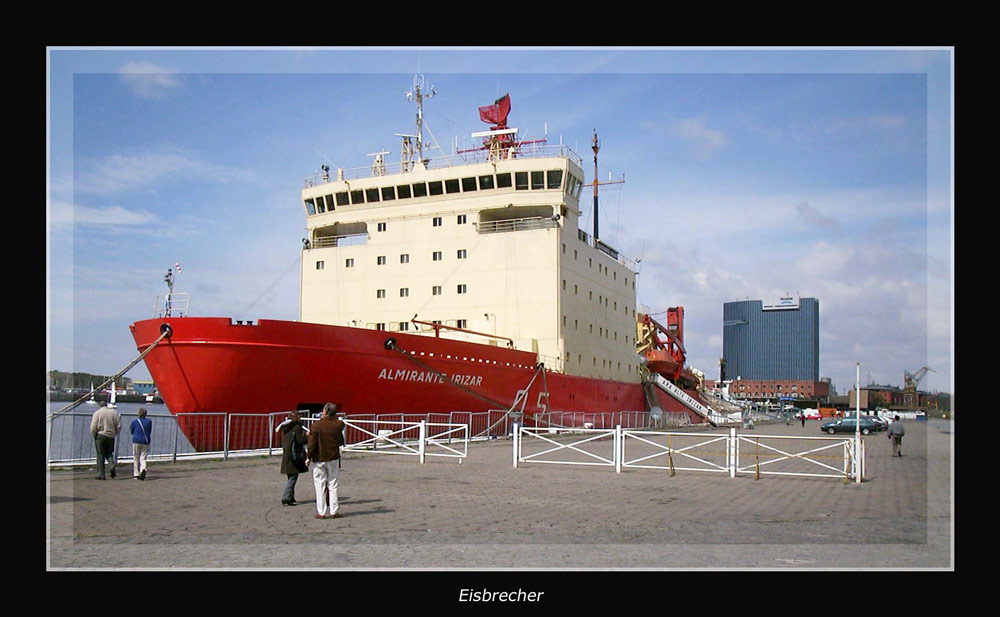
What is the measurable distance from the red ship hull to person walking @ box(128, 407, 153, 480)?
160 inches

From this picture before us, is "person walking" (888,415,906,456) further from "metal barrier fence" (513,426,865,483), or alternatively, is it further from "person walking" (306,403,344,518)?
"person walking" (306,403,344,518)

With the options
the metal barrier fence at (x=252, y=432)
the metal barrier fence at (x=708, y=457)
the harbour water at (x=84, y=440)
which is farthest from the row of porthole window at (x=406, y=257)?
the harbour water at (x=84, y=440)

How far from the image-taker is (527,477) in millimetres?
13086

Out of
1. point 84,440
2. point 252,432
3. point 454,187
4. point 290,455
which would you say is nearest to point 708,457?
point 252,432

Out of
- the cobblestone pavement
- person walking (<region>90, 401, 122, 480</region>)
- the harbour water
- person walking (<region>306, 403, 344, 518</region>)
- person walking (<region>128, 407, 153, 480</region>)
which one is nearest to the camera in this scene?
the cobblestone pavement

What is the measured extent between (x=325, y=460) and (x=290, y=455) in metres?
1.15

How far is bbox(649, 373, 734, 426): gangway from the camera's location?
41.1 m

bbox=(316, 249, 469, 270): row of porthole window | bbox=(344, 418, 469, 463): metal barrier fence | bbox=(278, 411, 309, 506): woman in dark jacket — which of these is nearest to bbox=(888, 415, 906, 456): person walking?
bbox=(344, 418, 469, 463): metal barrier fence

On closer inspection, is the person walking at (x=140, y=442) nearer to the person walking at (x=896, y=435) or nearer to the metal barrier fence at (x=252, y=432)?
the metal barrier fence at (x=252, y=432)

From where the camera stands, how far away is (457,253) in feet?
88.5

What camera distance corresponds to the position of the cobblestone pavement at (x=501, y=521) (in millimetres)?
6445

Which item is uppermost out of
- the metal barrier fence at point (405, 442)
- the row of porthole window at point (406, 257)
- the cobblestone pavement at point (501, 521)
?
the row of porthole window at point (406, 257)

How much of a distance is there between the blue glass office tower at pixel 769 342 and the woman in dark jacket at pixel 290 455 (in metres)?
24.3

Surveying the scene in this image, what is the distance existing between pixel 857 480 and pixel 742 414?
4410cm
